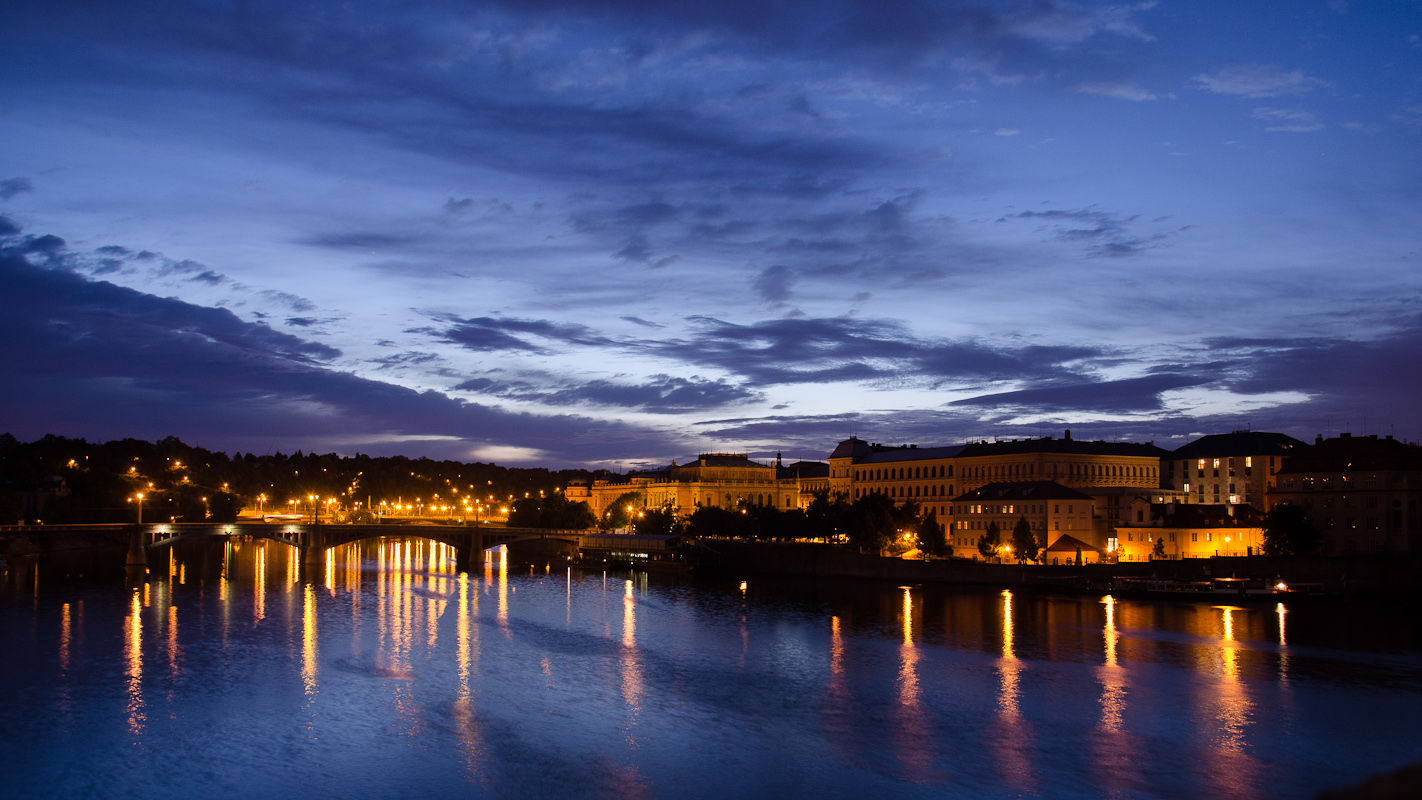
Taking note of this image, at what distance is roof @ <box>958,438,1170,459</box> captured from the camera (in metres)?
117

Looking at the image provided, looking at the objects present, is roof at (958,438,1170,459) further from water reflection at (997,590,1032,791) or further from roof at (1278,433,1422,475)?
water reflection at (997,590,1032,791)

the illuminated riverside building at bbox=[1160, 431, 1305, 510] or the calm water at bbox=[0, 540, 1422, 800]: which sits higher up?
the illuminated riverside building at bbox=[1160, 431, 1305, 510]

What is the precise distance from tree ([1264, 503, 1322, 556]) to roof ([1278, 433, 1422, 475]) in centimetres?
685

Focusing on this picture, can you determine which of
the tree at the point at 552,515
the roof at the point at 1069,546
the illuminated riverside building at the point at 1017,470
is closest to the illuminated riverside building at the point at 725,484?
the tree at the point at 552,515

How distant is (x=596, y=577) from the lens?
95875 mm

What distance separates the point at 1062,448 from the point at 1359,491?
3460cm

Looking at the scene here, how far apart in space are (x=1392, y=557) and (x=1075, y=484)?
123 ft

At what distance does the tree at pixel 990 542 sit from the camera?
91.9 m

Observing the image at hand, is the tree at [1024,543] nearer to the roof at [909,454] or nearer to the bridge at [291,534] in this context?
the roof at [909,454]

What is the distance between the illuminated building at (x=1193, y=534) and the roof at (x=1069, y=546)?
2.48m

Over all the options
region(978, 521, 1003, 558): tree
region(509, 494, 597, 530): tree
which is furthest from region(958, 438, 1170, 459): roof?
region(509, 494, 597, 530): tree

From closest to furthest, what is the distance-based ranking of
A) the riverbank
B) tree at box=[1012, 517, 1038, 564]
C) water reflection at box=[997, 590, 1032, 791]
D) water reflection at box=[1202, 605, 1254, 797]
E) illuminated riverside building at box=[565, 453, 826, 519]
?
1. water reflection at box=[1202, 605, 1254, 797]
2. water reflection at box=[997, 590, 1032, 791]
3. the riverbank
4. tree at box=[1012, 517, 1038, 564]
5. illuminated riverside building at box=[565, 453, 826, 519]

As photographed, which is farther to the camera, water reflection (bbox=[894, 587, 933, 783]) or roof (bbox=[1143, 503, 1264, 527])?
roof (bbox=[1143, 503, 1264, 527])

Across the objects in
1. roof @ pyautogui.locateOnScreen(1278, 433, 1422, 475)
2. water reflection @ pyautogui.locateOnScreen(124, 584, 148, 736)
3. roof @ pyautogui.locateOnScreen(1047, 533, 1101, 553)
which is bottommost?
water reflection @ pyautogui.locateOnScreen(124, 584, 148, 736)
